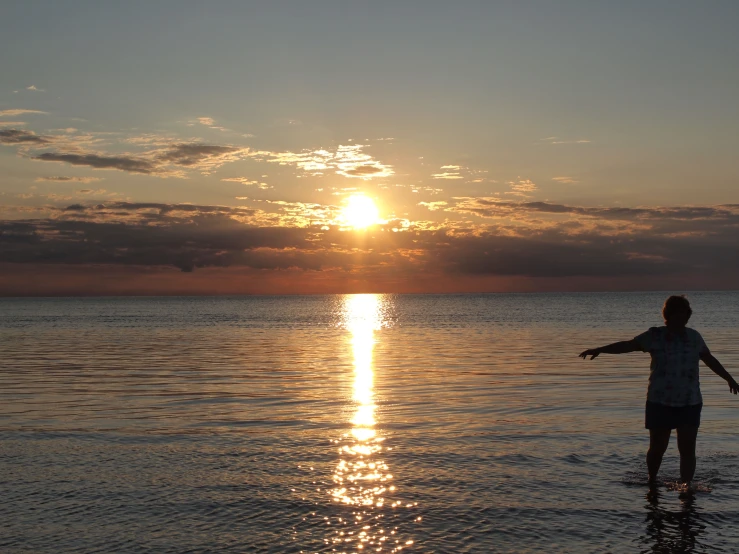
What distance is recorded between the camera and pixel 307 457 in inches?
468

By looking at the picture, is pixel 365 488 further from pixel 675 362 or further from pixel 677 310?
pixel 677 310

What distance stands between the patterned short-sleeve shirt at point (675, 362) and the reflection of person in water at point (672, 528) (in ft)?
4.44

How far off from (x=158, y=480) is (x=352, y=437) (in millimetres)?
4137

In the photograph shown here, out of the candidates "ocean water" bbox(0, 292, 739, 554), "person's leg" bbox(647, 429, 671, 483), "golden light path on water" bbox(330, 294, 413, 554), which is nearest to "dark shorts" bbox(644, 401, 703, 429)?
"person's leg" bbox(647, 429, 671, 483)

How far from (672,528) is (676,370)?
7.36 ft

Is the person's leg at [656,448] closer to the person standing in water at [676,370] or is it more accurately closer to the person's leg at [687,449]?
the person standing in water at [676,370]

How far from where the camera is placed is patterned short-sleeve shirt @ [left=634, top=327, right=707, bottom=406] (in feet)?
31.7

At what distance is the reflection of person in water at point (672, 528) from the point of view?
775 centimetres

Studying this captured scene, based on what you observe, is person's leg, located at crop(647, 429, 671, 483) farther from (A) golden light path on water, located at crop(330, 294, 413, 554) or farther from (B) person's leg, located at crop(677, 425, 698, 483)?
(A) golden light path on water, located at crop(330, 294, 413, 554)

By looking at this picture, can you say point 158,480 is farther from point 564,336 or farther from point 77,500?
point 564,336

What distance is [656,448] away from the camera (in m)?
10.1

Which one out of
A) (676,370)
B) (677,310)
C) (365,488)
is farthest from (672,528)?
(365,488)

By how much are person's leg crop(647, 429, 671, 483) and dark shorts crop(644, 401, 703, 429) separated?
0.12 meters

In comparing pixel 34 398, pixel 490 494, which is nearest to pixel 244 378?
pixel 34 398
